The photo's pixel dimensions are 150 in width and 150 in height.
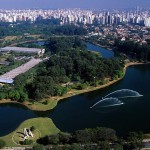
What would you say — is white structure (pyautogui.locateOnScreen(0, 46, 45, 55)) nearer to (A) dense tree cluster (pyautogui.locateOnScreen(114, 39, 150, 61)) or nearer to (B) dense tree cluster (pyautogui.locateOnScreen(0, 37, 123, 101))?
(B) dense tree cluster (pyautogui.locateOnScreen(0, 37, 123, 101))

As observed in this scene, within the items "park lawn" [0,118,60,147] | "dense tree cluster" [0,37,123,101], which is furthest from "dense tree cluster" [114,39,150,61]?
"park lawn" [0,118,60,147]

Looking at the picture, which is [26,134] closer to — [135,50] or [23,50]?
[135,50]

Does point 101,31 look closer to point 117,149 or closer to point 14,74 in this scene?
point 14,74

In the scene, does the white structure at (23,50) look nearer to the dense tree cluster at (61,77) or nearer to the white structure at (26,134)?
the dense tree cluster at (61,77)

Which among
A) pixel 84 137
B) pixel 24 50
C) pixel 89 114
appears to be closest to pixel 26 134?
pixel 84 137

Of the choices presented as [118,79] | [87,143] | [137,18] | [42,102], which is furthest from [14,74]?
[137,18]

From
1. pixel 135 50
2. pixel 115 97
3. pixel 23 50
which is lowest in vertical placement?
pixel 115 97
